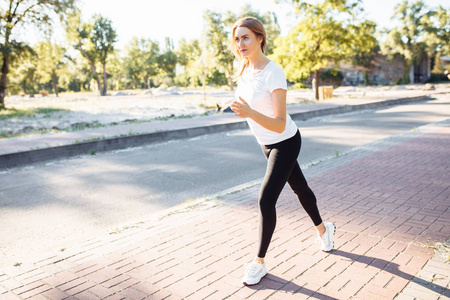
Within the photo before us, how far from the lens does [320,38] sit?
75.5 feet

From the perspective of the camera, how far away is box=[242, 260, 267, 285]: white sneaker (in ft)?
9.42

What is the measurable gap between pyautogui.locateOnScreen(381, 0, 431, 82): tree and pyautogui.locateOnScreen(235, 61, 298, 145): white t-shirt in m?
53.9

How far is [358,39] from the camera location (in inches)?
902

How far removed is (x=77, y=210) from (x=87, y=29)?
162 feet

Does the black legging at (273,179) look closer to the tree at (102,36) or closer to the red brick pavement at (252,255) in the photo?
the red brick pavement at (252,255)

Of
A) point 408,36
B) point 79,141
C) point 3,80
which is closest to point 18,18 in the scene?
point 3,80

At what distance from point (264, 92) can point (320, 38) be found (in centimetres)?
2183

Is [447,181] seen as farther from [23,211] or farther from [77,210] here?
[23,211]

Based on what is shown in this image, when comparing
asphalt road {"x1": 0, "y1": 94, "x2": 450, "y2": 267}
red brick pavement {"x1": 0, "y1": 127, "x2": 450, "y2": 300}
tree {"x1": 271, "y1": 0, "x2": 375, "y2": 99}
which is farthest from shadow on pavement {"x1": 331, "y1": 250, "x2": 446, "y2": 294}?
tree {"x1": 271, "y1": 0, "x2": 375, "y2": 99}

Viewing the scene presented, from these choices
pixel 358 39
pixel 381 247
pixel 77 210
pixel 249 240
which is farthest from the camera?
pixel 358 39

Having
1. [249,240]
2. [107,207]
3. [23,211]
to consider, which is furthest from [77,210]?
[249,240]

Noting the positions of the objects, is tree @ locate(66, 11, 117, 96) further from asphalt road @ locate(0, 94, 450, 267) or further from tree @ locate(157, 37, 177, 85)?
asphalt road @ locate(0, 94, 450, 267)

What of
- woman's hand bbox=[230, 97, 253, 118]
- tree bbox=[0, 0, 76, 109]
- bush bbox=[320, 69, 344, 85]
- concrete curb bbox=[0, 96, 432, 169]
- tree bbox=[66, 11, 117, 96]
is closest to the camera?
woman's hand bbox=[230, 97, 253, 118]

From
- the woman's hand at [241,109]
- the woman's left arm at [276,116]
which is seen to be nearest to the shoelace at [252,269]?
the woman's left arm at [276,116]
